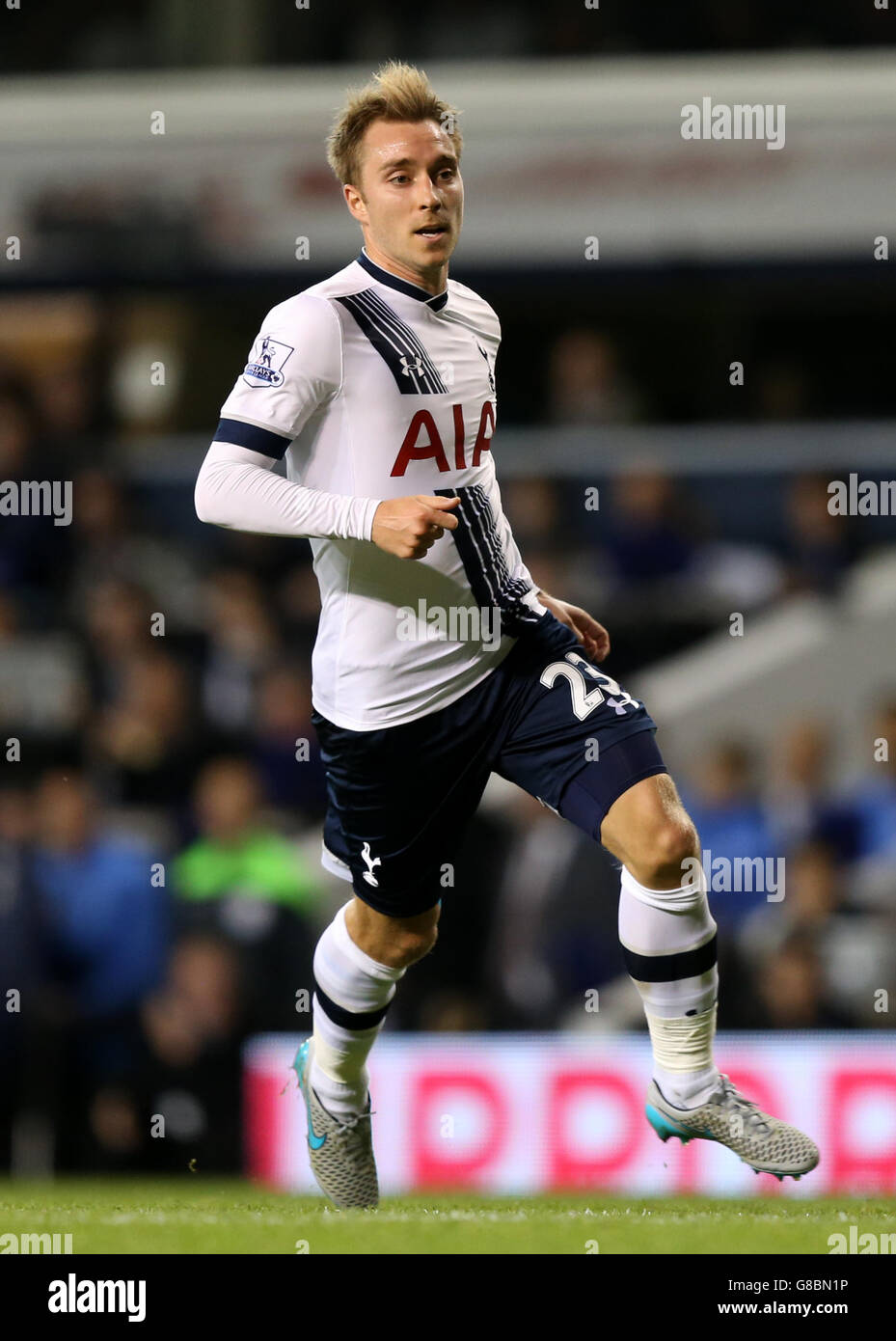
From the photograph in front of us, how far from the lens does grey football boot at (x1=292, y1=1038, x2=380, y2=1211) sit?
5688 millimetres

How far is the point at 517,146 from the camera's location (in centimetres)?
1337

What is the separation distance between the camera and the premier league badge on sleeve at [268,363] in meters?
4.81

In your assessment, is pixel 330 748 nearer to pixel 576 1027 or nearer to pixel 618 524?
pixel 576 1027

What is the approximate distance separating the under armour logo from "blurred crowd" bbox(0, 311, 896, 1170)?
3.31m

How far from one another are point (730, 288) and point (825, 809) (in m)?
4.58

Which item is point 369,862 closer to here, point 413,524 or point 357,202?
point 413,524

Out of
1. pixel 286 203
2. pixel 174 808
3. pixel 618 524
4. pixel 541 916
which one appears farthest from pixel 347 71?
pixel 541 916

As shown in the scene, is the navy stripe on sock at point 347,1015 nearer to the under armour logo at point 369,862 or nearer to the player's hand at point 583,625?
the under armour logo at point 369,862

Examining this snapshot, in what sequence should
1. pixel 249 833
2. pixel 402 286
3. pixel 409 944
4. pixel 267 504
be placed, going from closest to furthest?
pixel 267 504
pixel 402 286
pixel 409 944
pixel 249 833

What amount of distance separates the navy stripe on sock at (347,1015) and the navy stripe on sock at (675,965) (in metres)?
0.89

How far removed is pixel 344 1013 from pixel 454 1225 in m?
0.79

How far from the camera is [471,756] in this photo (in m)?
5.13

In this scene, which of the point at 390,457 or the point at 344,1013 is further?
the point at 344,1013

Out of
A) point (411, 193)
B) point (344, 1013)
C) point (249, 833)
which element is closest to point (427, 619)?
point (411, 193)
